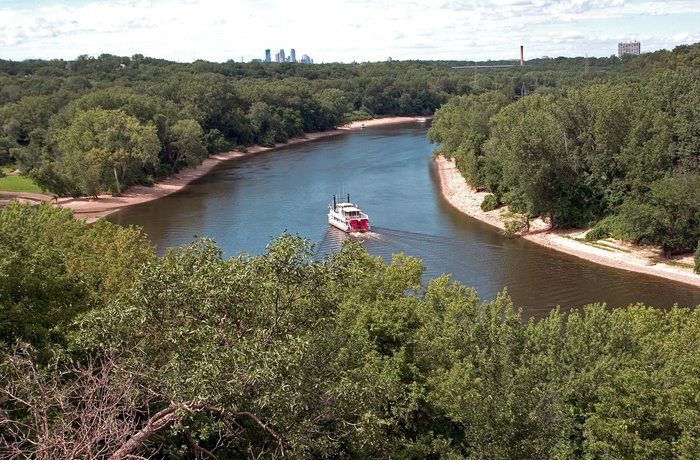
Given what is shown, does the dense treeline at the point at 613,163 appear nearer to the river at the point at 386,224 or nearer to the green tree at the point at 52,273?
the river at the point at 386,224

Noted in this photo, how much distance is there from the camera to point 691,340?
20.3 m

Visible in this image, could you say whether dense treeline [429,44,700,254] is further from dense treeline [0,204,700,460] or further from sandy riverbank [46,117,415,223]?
sandy riverbank [46,117,415,223]

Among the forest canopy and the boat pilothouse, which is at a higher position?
the forest canopy

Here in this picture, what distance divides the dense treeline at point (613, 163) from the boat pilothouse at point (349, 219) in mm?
11879

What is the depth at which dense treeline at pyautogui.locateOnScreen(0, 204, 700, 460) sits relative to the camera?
11.6 m

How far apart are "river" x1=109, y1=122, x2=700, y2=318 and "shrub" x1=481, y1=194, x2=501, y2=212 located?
231 centimetres

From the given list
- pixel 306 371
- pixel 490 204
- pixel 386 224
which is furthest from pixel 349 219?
pixel 306 371

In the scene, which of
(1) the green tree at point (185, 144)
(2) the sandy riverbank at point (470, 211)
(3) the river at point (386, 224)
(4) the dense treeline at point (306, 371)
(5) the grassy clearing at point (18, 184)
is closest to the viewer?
(4) the dense treeline at point (306, 371)

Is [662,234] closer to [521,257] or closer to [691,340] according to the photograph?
[521,257]

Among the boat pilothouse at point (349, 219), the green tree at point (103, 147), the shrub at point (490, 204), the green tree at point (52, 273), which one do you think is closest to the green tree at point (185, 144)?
the green tree at point (103, 147)

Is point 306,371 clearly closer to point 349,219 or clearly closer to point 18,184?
point 349,219

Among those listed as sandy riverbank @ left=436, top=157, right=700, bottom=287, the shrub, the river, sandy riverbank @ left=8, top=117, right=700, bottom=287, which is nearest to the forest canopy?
the river

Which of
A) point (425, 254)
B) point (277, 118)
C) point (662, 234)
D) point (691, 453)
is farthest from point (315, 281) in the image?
point (277, 118)

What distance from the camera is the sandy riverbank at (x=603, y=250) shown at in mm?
41844
